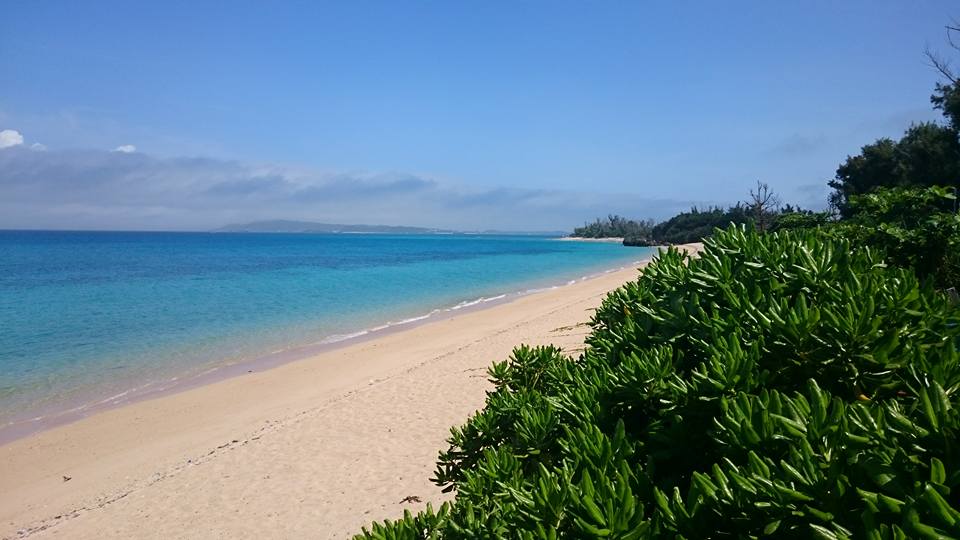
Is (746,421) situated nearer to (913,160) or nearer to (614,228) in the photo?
(913,160)

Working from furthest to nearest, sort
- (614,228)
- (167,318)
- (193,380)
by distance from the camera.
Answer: (614,228), (167,318), (193,380)

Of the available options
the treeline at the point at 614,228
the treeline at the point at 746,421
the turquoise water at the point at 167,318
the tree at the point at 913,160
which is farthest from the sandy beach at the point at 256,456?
the treeline at the point at 614,228

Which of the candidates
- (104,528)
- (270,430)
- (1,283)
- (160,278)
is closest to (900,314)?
(104,528)

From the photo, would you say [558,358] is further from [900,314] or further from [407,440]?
[407,440]

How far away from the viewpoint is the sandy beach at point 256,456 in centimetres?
630

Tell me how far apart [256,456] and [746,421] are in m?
7.95

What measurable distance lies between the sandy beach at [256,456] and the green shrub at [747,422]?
389 centimetres

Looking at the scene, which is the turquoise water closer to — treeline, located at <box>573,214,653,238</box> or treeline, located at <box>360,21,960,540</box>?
treeline, located at <box>360,21,960,540</box>

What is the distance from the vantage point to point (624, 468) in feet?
5.23

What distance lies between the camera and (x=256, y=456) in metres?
7.99

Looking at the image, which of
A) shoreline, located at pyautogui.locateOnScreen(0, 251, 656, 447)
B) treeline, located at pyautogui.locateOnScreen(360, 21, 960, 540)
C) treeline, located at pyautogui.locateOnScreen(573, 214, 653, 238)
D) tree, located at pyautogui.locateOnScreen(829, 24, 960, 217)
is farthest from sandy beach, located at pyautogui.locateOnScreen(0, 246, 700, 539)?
treeline, located at pyautogui.locateOnScreen(573, 214, 653, 238)

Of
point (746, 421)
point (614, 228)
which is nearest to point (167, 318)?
point (746, 421)

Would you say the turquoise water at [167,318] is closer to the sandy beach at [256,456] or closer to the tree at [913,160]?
the sandy beach at [256,456]

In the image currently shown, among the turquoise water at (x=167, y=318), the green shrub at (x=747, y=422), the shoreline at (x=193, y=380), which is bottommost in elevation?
the shoreline at (x=193, y=380)
